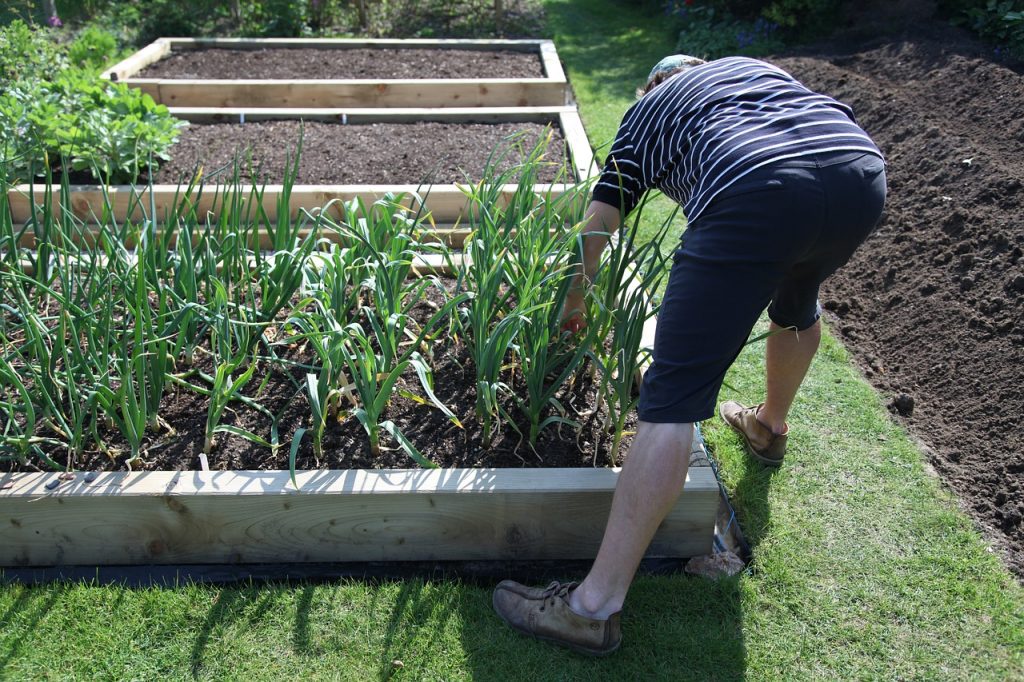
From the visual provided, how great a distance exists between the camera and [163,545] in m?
2.12

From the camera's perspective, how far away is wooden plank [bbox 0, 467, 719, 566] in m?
2.04

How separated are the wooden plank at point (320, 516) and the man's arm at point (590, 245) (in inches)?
20.2

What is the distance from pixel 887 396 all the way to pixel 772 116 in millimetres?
1464

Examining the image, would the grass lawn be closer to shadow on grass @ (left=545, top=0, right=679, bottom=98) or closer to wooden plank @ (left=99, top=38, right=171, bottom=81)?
wooden plank @ (left=99, top=38, right=171, bottom=81)

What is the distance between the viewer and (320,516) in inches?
82.0

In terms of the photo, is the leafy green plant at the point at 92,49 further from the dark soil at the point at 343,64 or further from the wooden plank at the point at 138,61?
the dark soil at the point at 343,64

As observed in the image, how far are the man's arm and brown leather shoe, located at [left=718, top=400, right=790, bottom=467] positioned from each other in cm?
64

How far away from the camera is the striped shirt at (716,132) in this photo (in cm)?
174

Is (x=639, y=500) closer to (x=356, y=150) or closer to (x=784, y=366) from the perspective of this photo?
(x=784, y=366)

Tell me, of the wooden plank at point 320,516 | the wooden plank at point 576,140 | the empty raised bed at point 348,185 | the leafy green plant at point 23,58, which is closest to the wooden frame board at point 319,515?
the wooden plank at point 320,516

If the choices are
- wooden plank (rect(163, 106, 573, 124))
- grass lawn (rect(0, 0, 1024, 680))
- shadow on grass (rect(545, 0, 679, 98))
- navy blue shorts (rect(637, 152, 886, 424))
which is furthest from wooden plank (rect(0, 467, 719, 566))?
shadow on grass (rect(545, 0, 679, 98))

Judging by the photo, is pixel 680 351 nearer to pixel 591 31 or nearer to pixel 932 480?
pixel 932 480

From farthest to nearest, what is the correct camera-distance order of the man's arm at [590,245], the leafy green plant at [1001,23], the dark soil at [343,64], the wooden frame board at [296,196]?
the dark soil at [343,64], the leafy green plant at [1001,23], the wooden frame board at [296,196], the man's arm at [590,245]

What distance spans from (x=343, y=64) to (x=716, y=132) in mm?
4906
